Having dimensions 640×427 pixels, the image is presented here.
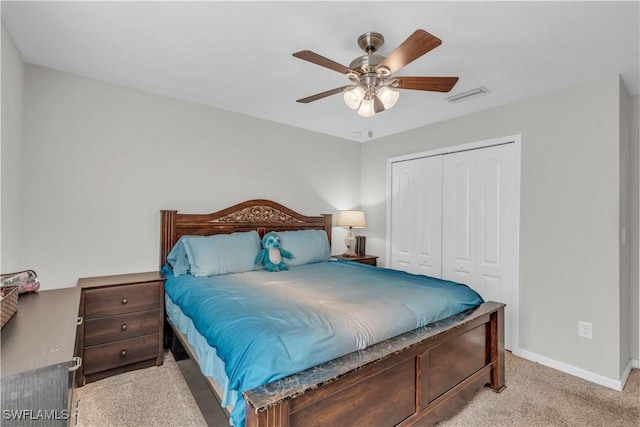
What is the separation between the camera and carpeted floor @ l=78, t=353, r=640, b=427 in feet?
6.50

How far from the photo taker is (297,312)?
1.73m

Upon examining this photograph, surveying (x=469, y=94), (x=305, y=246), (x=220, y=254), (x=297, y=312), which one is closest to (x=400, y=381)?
(x=297, y=312)

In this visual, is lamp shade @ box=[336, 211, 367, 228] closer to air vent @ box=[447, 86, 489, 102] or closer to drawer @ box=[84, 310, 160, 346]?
air vent @ box=[447, 86, 489, 102]

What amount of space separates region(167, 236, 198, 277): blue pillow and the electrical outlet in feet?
11.3

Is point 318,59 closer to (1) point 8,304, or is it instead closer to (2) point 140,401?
(1) point 8,304

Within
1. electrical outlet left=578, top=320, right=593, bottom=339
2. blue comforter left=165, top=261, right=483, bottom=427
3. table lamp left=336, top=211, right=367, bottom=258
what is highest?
table lamp left=336, top=211, right=367, bottom=258

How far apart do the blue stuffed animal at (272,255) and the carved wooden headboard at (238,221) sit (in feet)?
1.36

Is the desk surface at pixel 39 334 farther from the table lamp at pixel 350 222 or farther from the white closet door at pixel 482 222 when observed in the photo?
the white closet door at pixel 482 222

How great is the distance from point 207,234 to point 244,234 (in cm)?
42

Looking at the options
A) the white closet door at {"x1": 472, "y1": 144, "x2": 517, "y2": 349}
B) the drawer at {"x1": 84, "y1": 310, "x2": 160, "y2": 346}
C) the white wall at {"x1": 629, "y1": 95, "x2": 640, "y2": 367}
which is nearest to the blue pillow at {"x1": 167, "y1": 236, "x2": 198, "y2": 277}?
the drawer at {"x1": 84, "y1": 310, "x2": 160, "y2": 346}

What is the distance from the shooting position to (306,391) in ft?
4.11

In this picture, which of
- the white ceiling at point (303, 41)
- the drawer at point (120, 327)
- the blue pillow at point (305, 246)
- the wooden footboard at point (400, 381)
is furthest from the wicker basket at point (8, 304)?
the blue pillow at point (305, 246)

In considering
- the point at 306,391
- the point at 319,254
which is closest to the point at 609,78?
the point at 319,254

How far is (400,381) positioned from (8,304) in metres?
1.99
